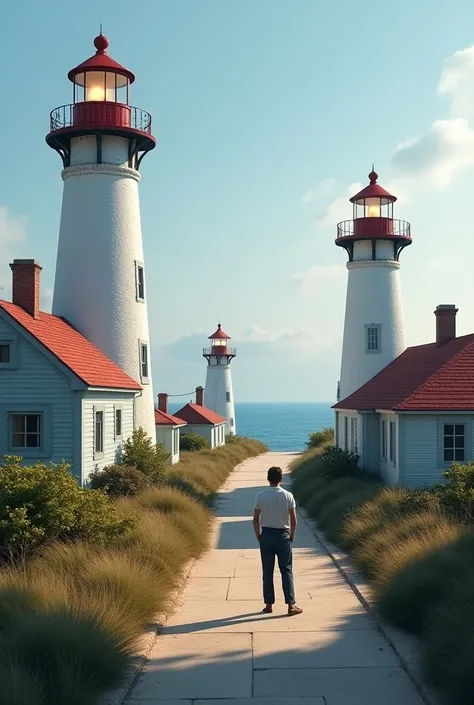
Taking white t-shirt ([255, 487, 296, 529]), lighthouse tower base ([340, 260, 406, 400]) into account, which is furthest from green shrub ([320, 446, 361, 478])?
white t-shirt ([255, 487, 296, 529])

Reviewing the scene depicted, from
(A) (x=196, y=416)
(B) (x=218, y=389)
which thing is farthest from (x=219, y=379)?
(A) (x=196, y=416)

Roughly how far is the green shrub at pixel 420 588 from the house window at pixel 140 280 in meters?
18.6

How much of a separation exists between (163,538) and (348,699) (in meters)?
6.56

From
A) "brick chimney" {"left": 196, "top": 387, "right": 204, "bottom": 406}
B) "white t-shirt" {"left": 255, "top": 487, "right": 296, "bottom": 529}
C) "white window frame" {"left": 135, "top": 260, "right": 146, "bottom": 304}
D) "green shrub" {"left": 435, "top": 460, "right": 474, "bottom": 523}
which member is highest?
"white window frame" {"left": 135, "top": 260, "right": 146, "bottom": 304}

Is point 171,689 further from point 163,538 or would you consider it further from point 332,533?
point 332,533

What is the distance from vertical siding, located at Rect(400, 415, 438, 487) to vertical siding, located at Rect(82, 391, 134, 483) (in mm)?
8101

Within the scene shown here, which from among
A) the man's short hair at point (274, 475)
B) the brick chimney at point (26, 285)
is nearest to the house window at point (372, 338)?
the brick chimney at point (26, 285)

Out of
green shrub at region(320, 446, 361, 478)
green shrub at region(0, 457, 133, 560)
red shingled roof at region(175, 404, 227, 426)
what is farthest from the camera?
red shingled roof at region(175, 404, 227, 426)

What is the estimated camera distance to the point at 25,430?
70.1ft

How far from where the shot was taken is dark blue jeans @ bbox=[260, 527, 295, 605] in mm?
11023

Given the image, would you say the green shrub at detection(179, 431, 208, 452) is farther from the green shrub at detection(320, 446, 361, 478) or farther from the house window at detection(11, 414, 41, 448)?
the house window at detection(11, 414, 41, 448)

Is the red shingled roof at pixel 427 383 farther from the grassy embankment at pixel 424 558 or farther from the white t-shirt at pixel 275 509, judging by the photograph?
the white t-shirt at pixel 275 509

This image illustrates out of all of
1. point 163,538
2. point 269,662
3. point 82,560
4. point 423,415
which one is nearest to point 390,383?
point 423,415

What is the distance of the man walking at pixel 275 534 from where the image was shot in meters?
11.0
